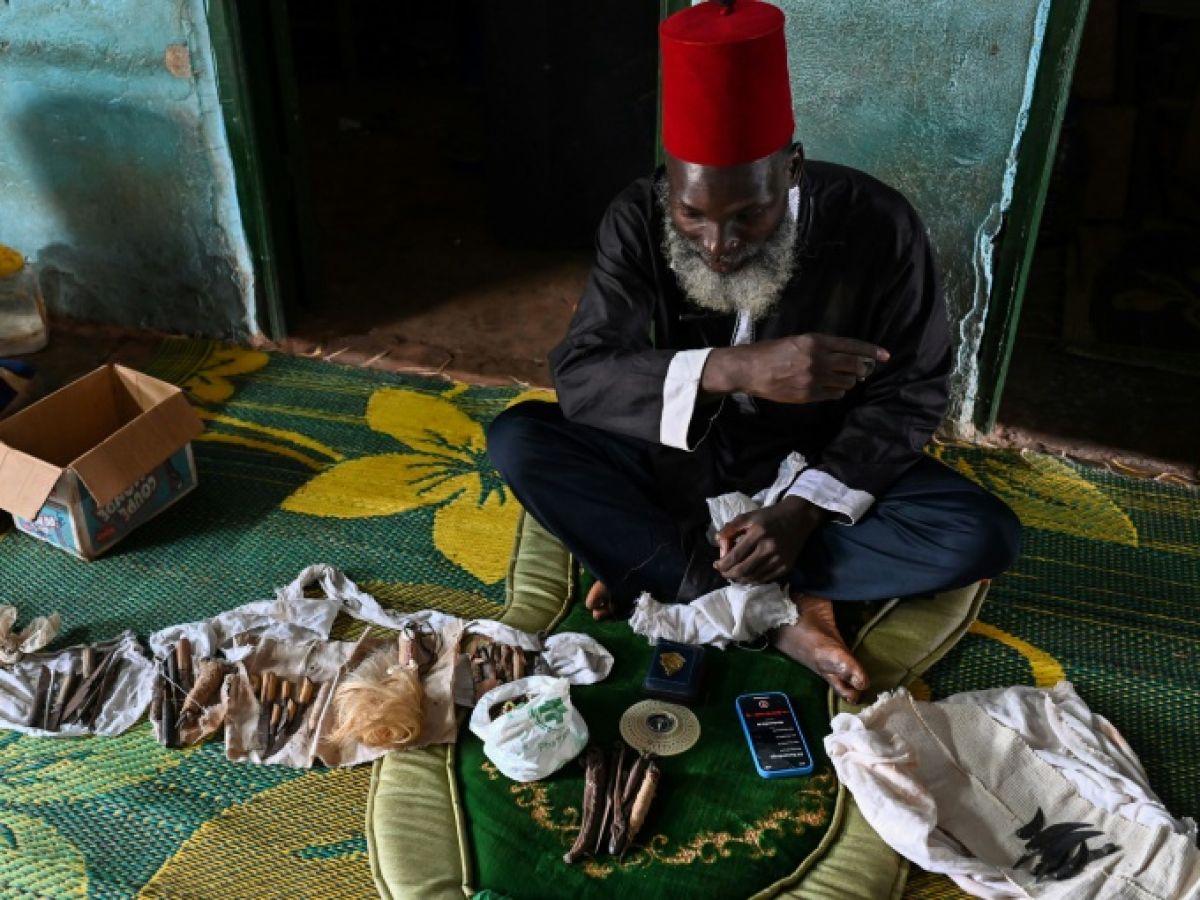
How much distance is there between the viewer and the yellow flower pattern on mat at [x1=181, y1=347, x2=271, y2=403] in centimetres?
320

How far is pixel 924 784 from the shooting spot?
1.98 m

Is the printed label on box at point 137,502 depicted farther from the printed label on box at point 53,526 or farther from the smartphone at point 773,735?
the smartphone at point 773,735

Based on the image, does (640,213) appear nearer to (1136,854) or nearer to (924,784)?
(924,784)

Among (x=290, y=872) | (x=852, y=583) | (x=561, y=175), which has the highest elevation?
(x=561, y=175)

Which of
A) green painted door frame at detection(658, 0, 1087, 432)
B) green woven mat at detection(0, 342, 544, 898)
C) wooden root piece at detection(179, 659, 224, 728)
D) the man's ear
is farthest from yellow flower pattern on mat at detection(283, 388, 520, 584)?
the man's ear

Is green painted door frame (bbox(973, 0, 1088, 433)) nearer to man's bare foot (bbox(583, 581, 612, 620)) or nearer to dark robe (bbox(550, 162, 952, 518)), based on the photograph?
dark robe (bbox(550, 162, 952, 518))

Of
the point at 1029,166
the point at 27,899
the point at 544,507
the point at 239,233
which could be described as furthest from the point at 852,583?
the point at 239,233

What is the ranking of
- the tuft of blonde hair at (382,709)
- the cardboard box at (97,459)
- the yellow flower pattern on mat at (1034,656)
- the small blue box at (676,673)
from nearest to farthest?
the tuft of blonde hair at (382,709) < the small blue box at (676,673) < the yellow flower pattern on mat at (1034,656) < the cardboard box at (97,459)

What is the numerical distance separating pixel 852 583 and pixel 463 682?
772mm

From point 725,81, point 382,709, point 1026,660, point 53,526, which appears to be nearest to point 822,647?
point 1026,660

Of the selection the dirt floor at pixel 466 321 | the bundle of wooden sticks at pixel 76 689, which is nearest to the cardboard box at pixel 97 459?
the dirt floor at pixel 466 321

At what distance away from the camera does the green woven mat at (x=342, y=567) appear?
6.39 feet

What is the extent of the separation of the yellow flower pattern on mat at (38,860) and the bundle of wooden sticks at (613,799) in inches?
31.0

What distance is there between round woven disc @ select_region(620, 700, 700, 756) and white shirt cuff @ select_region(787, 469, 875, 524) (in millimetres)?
464
